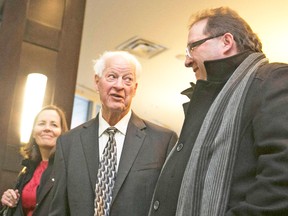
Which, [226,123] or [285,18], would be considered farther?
[285,18]

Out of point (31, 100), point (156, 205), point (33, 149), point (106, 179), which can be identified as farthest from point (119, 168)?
point (31, 100)

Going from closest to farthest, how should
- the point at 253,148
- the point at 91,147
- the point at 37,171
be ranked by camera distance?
the point at 253,148 → the point at 91,147 → the point at 37,171

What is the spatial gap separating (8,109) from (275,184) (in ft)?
7.95

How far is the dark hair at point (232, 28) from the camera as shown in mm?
1753

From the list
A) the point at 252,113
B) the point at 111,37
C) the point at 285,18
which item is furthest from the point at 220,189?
the point at 111,37

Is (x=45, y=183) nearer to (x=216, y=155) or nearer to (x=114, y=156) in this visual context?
(x=114, y=156)

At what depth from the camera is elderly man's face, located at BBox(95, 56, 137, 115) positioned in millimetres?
2367

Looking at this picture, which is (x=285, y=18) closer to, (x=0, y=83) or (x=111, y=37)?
(x=111, y=37)

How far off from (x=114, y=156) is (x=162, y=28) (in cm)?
323

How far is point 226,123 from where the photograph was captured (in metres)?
1.50

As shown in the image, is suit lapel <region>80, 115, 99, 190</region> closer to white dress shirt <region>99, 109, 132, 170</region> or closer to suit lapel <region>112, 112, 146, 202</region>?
white dress shirt <region>99, 109, 132, 170</region>

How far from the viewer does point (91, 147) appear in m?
2.33

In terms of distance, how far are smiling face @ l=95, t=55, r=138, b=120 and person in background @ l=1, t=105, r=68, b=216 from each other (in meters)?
0.56

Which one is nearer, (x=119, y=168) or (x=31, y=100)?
(x=119, y=168)
